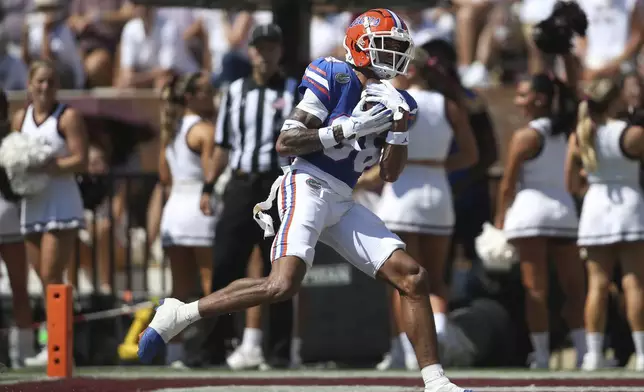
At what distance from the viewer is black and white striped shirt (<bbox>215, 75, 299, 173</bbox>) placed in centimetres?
984

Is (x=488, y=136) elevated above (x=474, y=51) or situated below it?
below

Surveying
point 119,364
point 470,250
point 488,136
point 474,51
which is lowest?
point 119,364

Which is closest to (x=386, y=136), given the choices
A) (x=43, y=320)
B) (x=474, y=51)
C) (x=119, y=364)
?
(x=119, y=364)

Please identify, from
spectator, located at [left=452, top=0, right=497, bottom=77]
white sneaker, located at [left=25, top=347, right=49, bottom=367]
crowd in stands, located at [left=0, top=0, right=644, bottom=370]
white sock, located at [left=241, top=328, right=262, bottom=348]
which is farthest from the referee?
spectator, located at [left=452, top=0, right=497, bottom=77]

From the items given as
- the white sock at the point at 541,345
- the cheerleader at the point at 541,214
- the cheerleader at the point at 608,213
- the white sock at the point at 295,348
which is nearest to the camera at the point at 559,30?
the cheerleader at the point at 541,214

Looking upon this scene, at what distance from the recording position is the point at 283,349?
10.2m

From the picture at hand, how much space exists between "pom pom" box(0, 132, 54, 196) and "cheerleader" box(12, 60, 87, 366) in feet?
0.18

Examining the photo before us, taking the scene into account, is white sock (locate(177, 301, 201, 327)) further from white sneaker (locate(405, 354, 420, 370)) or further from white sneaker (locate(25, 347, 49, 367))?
white sneaker (locate(25, 347, 49, 367))

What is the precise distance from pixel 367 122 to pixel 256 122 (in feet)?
→ 9.94

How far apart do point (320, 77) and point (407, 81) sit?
310 cm

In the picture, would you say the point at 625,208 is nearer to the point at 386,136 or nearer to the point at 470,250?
the point at 470,250

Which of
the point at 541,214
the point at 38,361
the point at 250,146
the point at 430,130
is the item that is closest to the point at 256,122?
the point at 250,146

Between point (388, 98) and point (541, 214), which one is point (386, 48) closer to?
point (388, 98)

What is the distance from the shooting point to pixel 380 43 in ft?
23.2
